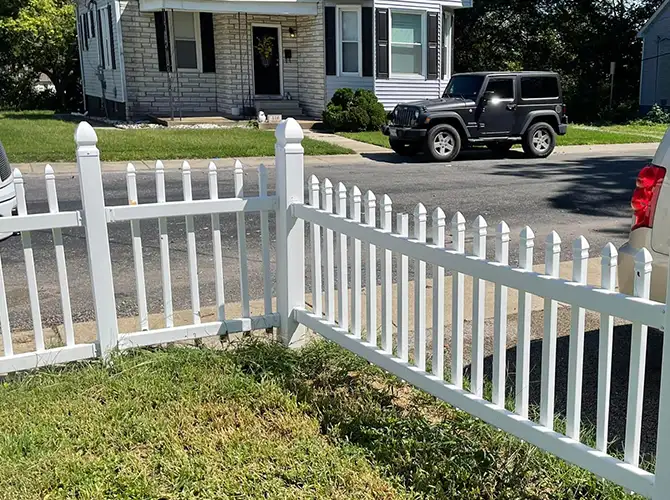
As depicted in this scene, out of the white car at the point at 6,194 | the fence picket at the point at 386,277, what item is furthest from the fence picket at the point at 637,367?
the white car at the point at 6,194

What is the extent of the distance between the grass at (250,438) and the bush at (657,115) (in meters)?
25.5

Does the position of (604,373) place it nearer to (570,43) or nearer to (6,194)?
(6,194)

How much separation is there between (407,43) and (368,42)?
150 cm

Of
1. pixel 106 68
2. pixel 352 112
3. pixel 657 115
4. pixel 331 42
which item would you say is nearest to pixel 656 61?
pixel 657 115

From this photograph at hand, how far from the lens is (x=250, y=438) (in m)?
3.39

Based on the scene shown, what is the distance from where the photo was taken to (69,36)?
31.8 meters

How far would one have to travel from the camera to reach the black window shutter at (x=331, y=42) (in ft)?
70.6

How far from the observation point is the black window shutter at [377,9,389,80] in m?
21.4

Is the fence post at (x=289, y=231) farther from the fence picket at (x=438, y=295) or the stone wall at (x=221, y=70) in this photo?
the stone wall at (x=221, y=70)

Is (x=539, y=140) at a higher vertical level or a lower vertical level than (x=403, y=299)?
lower

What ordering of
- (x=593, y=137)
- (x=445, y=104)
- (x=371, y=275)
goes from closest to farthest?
(x=371, y=275) → (x=445, y=104) → (x=593, y=137)

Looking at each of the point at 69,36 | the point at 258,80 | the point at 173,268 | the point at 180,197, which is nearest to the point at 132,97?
the point at 258,80

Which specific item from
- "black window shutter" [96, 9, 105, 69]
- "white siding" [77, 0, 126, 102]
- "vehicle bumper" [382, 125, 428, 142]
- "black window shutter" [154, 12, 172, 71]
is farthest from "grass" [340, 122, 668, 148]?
"black window shutter" [96, 9, 105, 69]

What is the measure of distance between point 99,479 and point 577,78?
106ft
